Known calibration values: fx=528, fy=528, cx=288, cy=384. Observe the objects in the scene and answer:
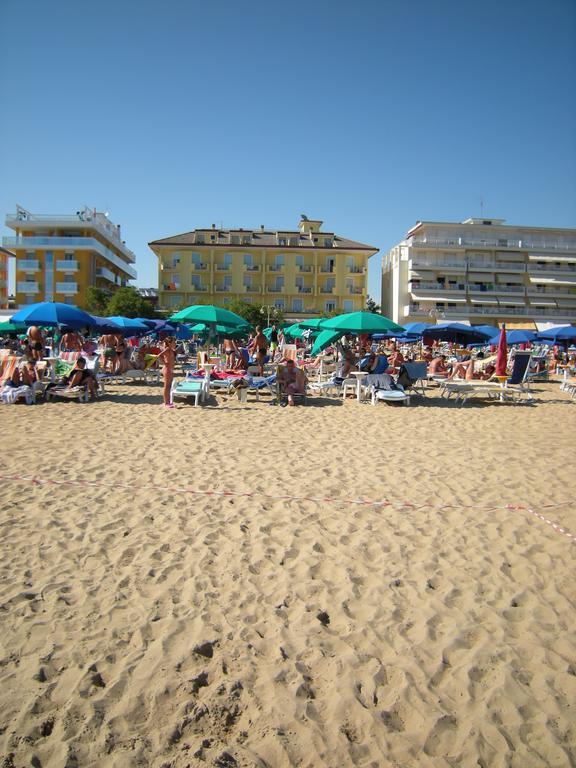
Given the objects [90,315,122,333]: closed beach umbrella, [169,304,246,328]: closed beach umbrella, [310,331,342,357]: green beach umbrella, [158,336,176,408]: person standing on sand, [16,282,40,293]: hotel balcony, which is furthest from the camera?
[16,282,40,293]: hotel balcony

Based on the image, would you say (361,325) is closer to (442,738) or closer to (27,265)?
(442,738)

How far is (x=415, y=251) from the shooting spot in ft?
188

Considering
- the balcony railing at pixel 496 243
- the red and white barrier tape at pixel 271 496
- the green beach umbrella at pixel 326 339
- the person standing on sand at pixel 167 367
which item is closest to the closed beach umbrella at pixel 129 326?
the person standing on sand at pixel 167 367

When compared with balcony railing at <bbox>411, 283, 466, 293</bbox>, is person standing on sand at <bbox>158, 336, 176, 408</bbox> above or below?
below

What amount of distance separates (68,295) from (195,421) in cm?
4648

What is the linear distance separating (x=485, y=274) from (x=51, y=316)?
179ft

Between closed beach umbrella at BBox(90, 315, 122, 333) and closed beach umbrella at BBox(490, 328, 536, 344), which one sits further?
closed beach umbrella at BBox(490, 328, 536, 344)

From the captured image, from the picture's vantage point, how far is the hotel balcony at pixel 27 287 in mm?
49281

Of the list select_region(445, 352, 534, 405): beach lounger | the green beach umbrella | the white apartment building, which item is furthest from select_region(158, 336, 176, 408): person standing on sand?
the white apartment building

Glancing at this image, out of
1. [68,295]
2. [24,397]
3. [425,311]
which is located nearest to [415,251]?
[425,311]

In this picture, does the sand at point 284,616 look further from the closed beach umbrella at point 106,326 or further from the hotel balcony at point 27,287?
the hotel balcony at point 27,287

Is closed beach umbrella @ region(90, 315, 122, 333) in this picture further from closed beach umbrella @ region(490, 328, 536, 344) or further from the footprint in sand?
the footprint in sand

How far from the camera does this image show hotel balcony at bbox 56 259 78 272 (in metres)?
49.8

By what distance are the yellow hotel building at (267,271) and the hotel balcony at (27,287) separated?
11.9 metres
